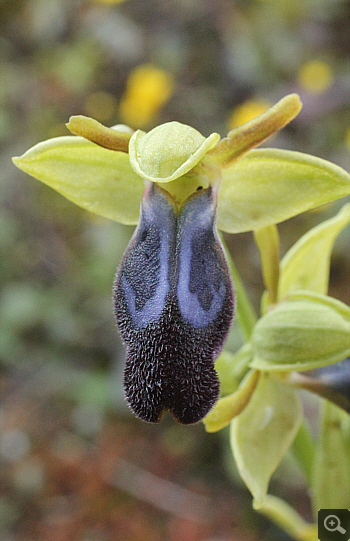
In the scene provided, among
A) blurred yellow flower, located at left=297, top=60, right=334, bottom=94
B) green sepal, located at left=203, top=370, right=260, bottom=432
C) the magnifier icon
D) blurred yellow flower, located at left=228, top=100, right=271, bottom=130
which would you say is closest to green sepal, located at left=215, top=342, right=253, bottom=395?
green sepal, located at left=203, top=370, right=260, bottom=432

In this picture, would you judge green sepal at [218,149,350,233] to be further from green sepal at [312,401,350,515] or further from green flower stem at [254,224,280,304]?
green sepal at [312,401,350,515]

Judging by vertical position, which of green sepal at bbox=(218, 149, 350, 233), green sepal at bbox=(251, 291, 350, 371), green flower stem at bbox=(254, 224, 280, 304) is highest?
green sepal at bbox=(218, 149, 350, 233)

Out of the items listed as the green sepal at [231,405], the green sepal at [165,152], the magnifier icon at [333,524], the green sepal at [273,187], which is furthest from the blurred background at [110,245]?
the green sepal at [165,152]

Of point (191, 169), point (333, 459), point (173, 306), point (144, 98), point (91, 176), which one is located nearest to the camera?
point (173, 306)

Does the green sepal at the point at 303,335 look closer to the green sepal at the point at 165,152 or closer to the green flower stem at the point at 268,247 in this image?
the green flower stem at the point at 268,247

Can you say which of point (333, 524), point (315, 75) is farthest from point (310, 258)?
point (315, 75)

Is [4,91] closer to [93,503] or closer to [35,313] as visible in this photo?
[35,313]

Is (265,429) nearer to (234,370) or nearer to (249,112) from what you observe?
(234,370)
